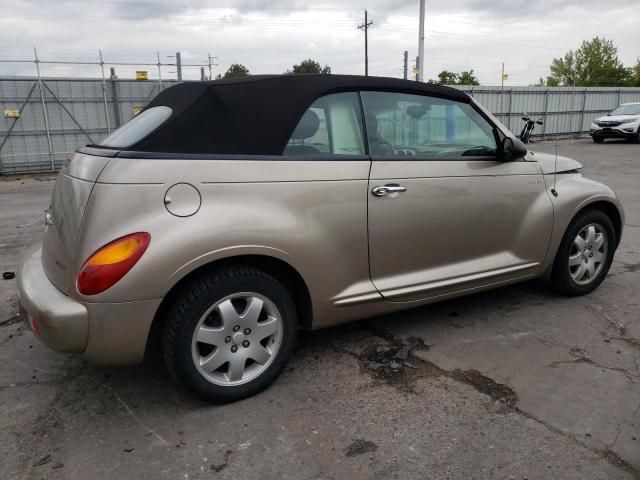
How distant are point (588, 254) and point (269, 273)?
267cm

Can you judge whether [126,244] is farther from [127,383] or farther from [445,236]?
[445,236]

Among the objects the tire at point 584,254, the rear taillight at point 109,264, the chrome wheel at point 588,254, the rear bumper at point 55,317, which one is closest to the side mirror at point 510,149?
the tire at point 584,254

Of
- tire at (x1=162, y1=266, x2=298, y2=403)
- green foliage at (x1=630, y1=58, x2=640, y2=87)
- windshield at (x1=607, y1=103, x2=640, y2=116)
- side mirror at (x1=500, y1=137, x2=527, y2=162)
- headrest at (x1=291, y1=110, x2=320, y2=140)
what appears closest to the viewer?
tire at (x1=162, y1=266, x2=298, y2=403)

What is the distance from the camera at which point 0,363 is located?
10.6 ft

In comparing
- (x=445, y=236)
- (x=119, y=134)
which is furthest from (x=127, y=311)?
(x=445, y=236)

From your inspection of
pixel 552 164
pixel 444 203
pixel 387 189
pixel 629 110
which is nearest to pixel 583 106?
pixel 629 110

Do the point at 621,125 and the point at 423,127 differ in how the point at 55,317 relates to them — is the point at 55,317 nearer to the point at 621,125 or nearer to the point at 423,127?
the point at 423,127

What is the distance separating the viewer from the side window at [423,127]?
315 centimetres

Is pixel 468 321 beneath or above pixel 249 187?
beneath

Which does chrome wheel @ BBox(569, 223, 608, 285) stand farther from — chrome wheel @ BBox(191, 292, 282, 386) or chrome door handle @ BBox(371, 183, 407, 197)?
chrome wheel @ BBox(191, 292, 282, 386)

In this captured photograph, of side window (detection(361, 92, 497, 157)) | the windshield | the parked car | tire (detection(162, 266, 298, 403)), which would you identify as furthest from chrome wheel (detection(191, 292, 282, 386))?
the windshield

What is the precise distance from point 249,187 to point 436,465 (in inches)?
59.2

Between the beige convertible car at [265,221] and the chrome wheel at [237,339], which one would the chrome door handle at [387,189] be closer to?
the beige convertible car at [265,221]

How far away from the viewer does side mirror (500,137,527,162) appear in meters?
3.53
